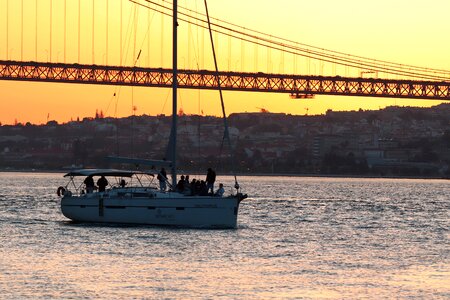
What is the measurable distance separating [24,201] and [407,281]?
3441cm

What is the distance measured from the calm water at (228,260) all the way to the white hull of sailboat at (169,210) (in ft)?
0.99

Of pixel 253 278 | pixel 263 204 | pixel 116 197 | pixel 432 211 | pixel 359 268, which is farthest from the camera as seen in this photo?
pixel 263 204

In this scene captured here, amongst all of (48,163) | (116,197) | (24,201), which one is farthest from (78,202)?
(48,163)

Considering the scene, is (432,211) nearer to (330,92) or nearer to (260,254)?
(260,254)

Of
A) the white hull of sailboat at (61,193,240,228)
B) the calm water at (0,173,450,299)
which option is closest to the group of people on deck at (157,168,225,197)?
the white hull of sailboat at (61,193,240,228)

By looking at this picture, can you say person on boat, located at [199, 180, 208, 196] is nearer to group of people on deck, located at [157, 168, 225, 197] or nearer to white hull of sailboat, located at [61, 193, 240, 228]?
group of people on deck, located at [157, 168, 225, 197]

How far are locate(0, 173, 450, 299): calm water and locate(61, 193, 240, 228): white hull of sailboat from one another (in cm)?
30

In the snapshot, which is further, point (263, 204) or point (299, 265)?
point (263, 204)

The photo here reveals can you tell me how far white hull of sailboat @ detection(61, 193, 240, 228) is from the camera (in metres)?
37.3

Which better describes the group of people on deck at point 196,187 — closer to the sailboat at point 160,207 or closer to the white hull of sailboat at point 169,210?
the sailboat at point 160,207

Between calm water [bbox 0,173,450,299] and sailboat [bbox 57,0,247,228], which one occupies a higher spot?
sailboat [bbox 57,0,247,228]

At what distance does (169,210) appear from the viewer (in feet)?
123

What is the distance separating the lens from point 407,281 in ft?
88.7

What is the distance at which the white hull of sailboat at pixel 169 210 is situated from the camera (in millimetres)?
37281
